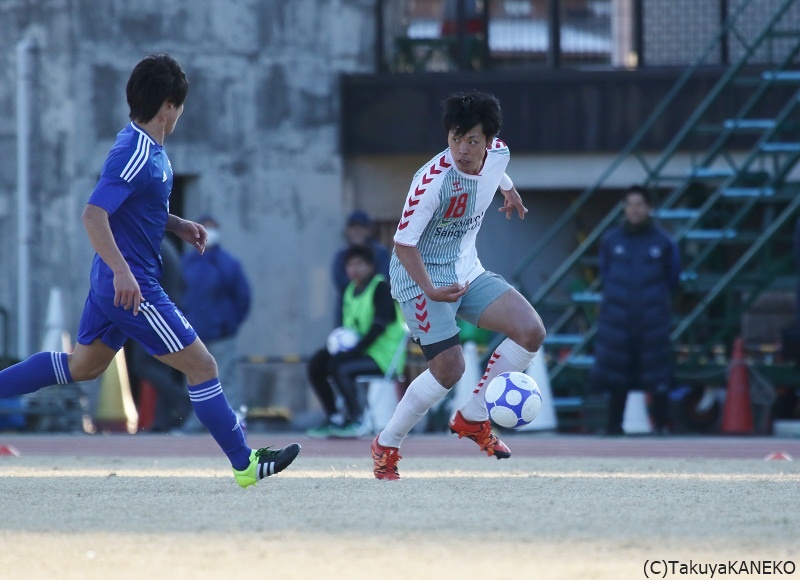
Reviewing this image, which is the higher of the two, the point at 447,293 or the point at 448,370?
the point at 447,293

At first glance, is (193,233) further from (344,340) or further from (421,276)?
(344,340)

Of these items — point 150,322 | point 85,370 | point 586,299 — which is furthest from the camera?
point 586,299

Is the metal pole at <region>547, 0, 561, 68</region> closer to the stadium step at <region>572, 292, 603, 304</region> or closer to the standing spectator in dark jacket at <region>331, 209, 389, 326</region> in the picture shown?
the stadium step at <region>572, 292, 603, 304</region>

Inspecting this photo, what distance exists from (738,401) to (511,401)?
6.67 metres

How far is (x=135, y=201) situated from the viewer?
7.23 m

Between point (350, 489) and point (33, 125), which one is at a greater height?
point (33, 125)

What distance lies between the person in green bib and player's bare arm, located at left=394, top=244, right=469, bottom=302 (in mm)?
5720

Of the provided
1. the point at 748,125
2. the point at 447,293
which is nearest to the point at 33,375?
the point at 447,293

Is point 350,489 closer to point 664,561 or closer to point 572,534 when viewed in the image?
point 572,534

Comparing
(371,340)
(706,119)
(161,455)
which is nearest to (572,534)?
(161,455)

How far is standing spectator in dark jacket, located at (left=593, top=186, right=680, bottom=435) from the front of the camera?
13.8 metres

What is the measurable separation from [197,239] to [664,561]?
131 inches

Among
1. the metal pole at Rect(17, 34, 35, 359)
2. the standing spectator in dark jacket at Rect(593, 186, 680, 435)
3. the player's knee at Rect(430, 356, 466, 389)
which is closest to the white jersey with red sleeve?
the player's knee at Rect(430, 356, 466, 389)

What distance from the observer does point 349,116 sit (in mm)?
18219
